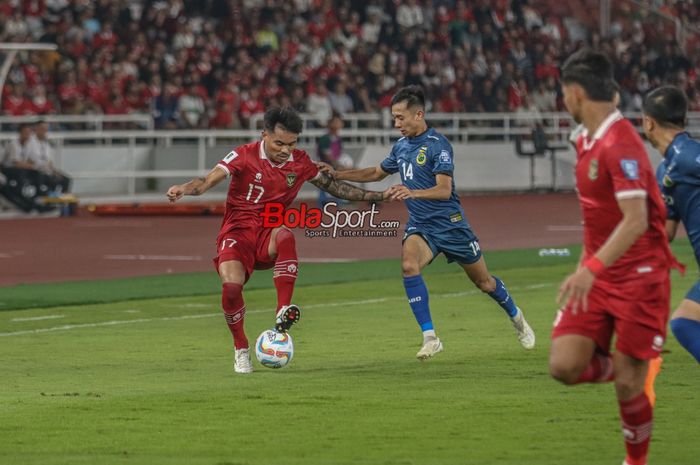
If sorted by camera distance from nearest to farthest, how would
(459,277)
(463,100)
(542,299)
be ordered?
(542,299) < (459,277) < (463,100)

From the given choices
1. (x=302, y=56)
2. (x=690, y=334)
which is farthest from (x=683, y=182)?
(x=302, y=56)

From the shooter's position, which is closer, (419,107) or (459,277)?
(419,107)

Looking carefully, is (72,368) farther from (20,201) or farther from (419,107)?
(20,201)

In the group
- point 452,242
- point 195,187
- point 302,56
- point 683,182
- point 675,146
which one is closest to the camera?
point 675,146

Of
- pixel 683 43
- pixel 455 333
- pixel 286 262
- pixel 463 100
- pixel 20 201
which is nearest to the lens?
pixel 286 262

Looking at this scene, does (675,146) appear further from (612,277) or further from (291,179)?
(291,179)

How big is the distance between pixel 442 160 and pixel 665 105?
13.7 ft

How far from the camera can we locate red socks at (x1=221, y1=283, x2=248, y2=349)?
40.2 feet

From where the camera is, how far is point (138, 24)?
117 ft

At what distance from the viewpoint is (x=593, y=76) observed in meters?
7.74

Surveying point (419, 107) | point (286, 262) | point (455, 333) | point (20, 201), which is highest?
point (419, 107)

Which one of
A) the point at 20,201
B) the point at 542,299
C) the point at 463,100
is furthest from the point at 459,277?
the point at 463,100

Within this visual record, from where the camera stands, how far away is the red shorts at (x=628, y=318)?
7703 mm

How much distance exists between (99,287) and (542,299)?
5.44 meters
